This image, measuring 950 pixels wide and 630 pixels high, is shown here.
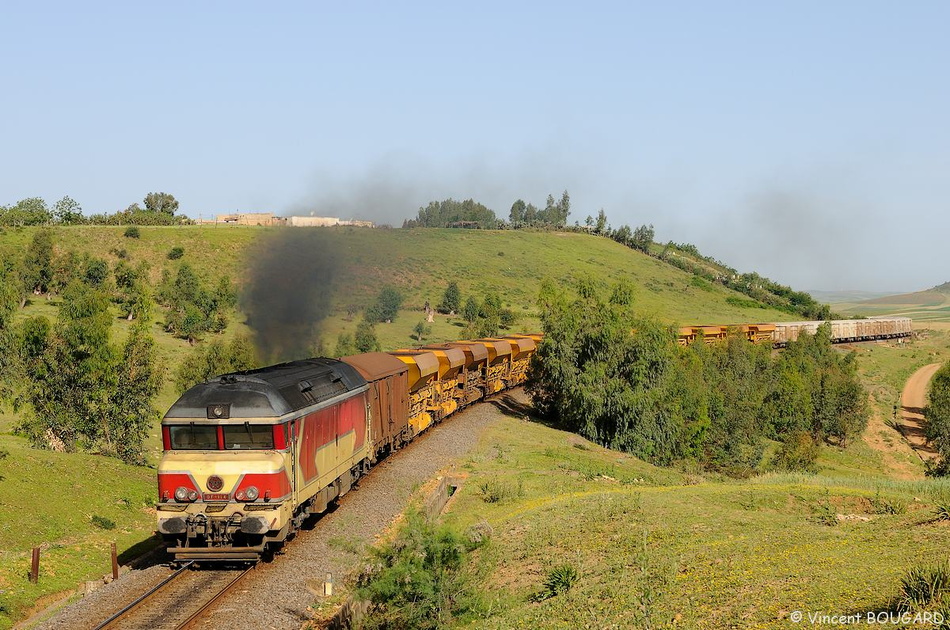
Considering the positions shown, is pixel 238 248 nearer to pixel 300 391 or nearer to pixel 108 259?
pixel 108 259

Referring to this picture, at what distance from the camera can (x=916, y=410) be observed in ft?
310

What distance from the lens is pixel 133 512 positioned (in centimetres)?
2645

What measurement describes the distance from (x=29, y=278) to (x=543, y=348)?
6920cm

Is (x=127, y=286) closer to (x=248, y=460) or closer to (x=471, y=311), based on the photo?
(x=471, y=311)

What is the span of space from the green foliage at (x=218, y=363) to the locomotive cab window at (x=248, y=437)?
24522 mm

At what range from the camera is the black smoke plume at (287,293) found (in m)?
35.6

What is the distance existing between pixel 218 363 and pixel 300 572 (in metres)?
28.1

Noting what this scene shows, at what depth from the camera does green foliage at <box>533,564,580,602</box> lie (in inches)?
633

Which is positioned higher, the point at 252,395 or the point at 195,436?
the point at 252,395

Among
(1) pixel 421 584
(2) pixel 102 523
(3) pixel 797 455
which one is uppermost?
(1) pixel 421 584

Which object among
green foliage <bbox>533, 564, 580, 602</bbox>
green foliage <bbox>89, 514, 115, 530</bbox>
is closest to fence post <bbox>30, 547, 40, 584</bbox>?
green foliage <bbox>89, 514, 115, 530</bbox>

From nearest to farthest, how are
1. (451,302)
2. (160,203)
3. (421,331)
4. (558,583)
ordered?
1. (558,583)
2. (421,331)
3. (451,302)
4. (160,203)

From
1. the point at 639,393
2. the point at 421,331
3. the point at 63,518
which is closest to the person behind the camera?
the point at 63,518

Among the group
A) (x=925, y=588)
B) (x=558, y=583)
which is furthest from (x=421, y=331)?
(x=925, y=588)
